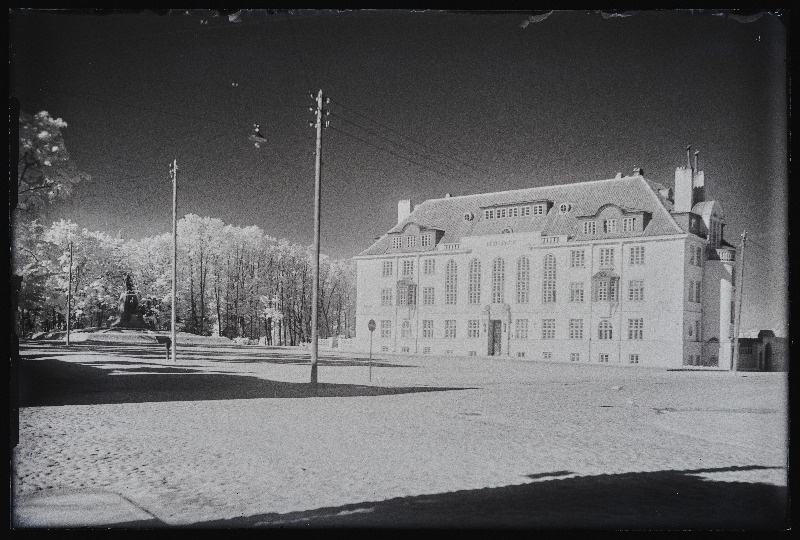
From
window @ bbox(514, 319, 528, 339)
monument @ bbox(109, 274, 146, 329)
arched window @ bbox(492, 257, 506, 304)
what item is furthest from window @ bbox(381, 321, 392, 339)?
monument @ bbox(109, 274, 146, 329)

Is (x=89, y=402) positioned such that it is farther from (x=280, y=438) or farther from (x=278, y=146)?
(x=278, y=146)

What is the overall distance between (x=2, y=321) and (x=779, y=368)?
688 cm

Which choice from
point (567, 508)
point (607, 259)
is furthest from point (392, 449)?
point (607, 259)

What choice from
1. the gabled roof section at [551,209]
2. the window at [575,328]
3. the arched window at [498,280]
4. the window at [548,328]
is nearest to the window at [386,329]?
the gabled roof section at [551,209]

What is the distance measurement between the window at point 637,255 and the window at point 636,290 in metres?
0.21

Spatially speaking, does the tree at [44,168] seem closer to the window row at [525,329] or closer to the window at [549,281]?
the window row at [525,329]

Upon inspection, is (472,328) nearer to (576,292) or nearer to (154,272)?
(576,292)

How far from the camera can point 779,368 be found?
6363mm

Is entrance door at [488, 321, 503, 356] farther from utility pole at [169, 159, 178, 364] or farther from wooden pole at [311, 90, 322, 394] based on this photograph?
utility pole at [169, 159, 178, 364]

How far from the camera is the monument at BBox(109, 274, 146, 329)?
24.5ft

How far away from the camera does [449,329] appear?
8273 millimetres

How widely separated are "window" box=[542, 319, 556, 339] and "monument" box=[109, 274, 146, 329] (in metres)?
4.66

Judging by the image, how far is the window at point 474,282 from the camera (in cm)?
815

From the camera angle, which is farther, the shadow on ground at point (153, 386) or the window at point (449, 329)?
the window at point (449, 329)
